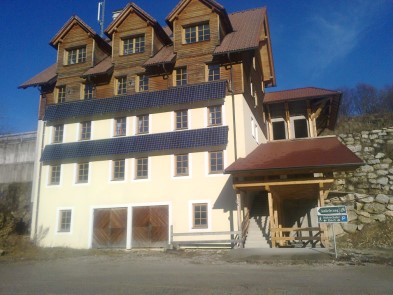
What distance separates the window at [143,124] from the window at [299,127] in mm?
10938

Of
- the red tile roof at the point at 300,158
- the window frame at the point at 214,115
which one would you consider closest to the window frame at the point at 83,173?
the window frame at the point at 214,115

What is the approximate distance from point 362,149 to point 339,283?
791 inches

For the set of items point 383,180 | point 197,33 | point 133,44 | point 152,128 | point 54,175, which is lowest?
point 383,180

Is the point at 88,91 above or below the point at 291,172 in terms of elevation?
above

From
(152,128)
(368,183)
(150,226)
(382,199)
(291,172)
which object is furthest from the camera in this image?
(368,183)

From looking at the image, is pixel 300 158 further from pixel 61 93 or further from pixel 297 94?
pixel 61 93

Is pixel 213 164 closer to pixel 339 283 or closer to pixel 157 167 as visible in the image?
pixel 157 167

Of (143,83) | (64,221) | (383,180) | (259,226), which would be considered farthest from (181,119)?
(383,180)

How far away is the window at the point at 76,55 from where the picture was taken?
26047 millimetres

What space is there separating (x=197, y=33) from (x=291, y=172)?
36.2ft

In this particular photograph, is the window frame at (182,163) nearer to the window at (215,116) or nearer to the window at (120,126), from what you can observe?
the window at (215,116)

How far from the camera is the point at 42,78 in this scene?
26656mm

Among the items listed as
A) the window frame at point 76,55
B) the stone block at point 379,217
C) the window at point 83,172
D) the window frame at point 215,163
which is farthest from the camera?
the window frame at point 76,55

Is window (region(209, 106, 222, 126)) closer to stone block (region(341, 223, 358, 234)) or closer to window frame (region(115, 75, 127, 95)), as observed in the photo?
window frame (region(115, 75, 127, 95))
